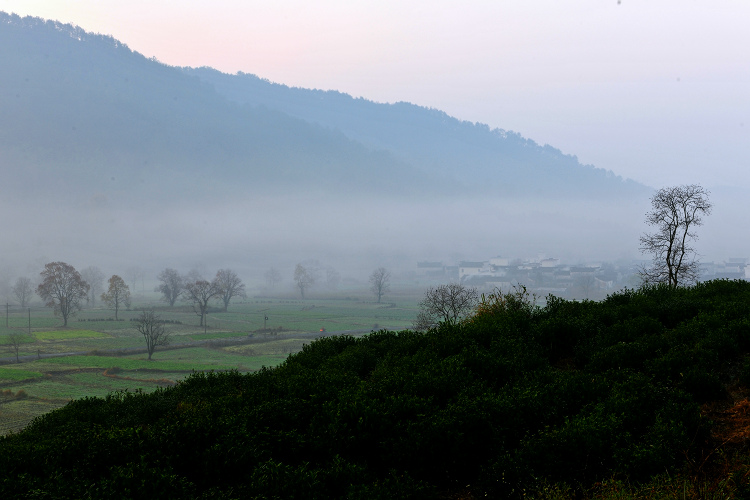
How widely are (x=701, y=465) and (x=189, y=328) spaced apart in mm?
116225

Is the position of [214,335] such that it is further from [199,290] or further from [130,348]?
[199,290]

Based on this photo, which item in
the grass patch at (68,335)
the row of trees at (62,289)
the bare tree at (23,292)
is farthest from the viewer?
the bare tree at (23,292)

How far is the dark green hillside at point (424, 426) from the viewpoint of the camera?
28.1 feet

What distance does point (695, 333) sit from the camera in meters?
14.1

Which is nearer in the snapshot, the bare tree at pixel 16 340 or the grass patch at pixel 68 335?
the bare tree at pixel 16 340

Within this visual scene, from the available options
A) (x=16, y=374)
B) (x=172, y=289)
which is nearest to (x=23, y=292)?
(x=172, y=289)

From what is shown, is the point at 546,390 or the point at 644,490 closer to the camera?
the point at 644,490

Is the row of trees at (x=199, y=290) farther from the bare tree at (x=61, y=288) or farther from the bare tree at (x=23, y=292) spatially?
the bare tree at (x=23, y=292)

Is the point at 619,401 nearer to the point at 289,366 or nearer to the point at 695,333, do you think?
the point at 695,333

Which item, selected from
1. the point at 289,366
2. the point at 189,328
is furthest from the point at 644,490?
the point at 189,328

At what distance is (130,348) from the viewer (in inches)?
3511

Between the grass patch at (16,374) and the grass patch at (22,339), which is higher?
the grass patch at (22,339)

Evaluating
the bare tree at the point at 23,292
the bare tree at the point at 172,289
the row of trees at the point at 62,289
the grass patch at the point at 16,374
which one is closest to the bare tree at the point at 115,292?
the row of trees at the point at 62,289

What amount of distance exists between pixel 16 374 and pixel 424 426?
245 ft
